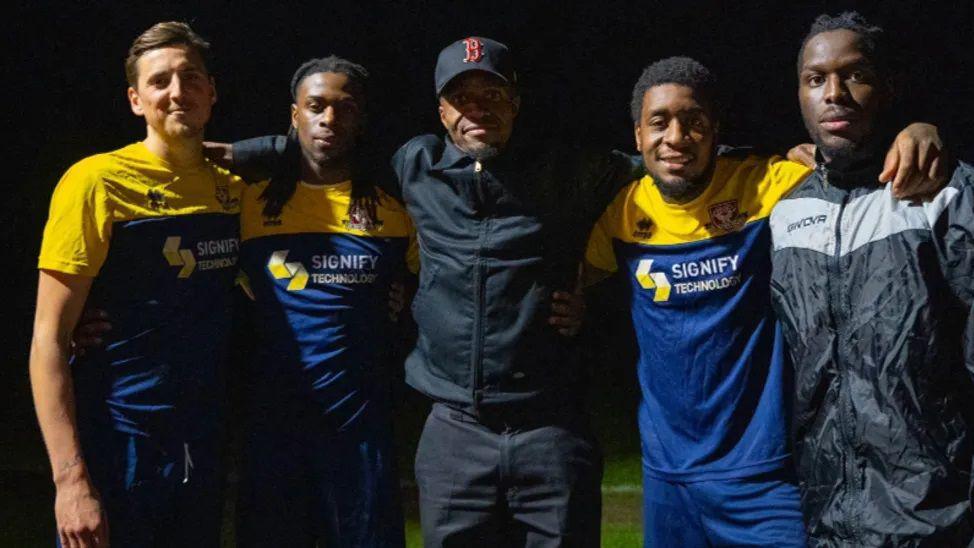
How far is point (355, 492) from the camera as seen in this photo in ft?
7.52

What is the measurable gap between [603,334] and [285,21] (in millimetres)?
2643

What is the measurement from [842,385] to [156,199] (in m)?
1.49

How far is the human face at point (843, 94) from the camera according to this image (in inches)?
75.7

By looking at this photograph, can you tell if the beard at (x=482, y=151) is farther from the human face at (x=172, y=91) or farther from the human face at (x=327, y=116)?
the human face at (x=172, y=91)

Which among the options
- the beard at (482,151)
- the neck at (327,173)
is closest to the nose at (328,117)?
the neck at (327,173)

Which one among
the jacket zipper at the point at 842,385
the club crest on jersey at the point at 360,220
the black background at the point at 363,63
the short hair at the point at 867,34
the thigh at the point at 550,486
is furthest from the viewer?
the black background at the point at 363,63

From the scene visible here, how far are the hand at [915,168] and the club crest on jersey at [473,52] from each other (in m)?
0.91

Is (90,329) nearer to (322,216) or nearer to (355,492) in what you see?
(322,216)

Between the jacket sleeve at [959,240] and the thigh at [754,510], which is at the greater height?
the jacket sleeve at [959,240]

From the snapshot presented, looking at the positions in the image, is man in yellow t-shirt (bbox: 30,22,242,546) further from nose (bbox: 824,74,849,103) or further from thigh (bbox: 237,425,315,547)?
nose (bbox: 824,74,849,103)

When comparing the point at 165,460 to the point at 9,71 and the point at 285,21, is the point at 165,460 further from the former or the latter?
the point at 9,71

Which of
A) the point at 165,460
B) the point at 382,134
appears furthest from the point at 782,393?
the point at 382,134

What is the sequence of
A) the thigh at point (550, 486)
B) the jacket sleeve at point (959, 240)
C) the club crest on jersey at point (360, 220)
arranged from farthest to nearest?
the club crest on jersey at point (360, 220), the thigh at point (550, 486), the jacket sleeve at point (959, 240)

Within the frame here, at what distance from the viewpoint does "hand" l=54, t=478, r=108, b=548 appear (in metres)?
2.03
